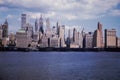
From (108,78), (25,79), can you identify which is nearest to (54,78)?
(25,79)

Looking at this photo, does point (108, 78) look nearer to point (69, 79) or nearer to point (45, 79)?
point (69, 79)

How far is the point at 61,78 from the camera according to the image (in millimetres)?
60500

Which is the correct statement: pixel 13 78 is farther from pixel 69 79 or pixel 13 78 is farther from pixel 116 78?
pixel 116 78

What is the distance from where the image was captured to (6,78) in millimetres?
59344

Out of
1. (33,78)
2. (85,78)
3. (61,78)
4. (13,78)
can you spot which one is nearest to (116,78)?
(85,78)

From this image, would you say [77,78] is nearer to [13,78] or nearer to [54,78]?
[54,78]

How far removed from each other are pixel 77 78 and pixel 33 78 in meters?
8.91

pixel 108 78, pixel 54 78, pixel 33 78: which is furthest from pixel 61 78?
pixel 108 78

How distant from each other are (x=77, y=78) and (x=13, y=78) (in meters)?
12.9

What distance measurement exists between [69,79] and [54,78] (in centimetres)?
327

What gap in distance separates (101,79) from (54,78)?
9445mm

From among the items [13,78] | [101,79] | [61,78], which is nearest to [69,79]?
[61,78]

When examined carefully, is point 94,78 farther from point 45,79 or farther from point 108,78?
point 45,79

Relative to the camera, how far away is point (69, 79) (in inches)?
2324
